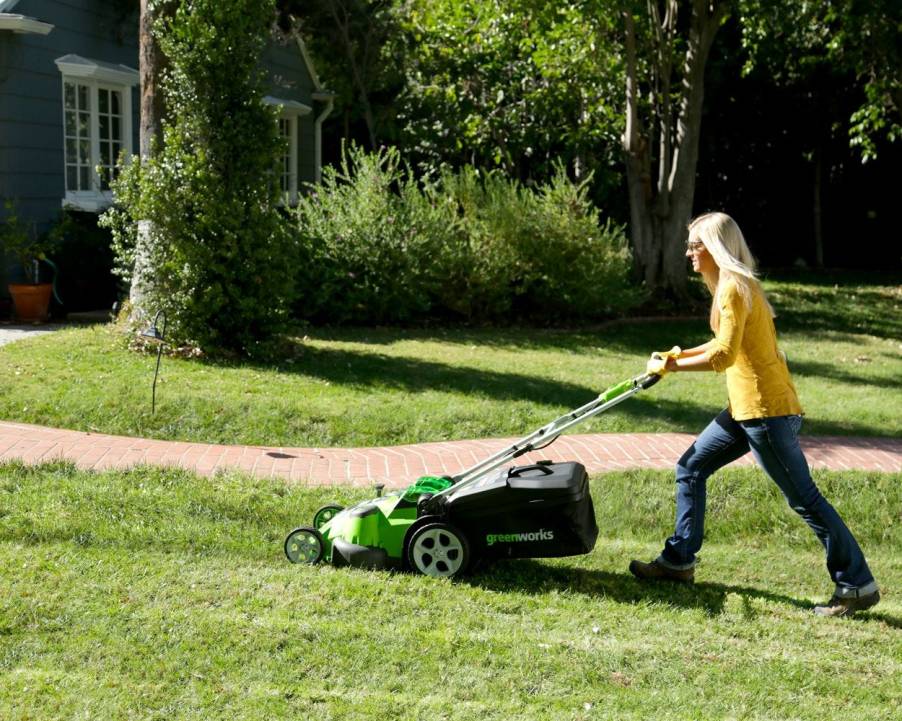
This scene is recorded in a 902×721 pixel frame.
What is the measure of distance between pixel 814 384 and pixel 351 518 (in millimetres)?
7304

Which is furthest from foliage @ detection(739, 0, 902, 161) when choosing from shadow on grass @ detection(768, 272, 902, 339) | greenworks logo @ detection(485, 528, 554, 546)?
greenworks logo @ detection(485, 528, 554, 546)

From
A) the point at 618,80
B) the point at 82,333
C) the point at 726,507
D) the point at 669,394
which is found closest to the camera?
the point at 726,507

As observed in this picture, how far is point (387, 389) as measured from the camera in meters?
9.99

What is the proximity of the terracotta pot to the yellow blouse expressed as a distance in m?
9.99

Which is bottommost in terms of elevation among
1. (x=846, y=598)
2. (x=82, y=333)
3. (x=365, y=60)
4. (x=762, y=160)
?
(x=846, y=598)

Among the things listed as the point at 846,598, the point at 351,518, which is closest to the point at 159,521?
the point at 351,518

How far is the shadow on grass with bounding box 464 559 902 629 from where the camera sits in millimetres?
5492

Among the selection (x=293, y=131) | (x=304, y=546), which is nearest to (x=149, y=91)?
(x=304, y=546)

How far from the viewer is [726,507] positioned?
7.42m

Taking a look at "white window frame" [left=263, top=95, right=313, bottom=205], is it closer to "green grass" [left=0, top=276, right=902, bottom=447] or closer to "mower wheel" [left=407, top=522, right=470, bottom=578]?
"green grass" [left=0, top=276, right=902, bottom=447]

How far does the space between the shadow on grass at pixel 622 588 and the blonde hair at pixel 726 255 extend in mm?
1340

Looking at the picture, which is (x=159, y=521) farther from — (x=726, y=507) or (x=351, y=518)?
(x=726, y=507)

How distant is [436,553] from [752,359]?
1.76 m

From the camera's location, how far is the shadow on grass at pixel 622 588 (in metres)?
5.49
